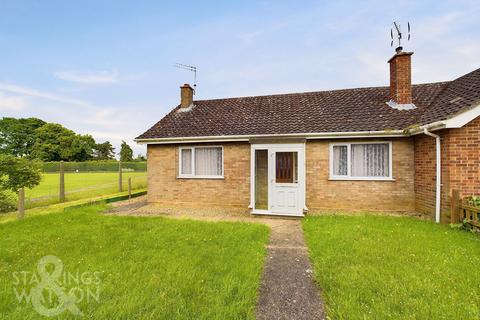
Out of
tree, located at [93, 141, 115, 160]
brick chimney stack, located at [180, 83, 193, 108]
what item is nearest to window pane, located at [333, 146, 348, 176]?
brick chimney stack, located at [180, 83, 193, 108]

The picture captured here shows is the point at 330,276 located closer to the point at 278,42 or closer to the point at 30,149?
the point at 278,42

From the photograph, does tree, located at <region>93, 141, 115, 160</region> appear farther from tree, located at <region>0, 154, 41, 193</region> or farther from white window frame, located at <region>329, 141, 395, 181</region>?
white window frame, located at <region>329, 141, 395, 181</region>

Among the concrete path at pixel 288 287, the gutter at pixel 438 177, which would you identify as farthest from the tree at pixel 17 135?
the gutter at pixel 438 177

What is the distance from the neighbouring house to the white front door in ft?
0.12

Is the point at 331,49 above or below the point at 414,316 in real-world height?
above

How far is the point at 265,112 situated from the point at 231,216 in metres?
5.48

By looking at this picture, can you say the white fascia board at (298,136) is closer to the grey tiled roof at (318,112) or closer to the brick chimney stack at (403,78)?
the grey tiled roof at (318,112)

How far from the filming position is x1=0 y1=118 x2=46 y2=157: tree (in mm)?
64562

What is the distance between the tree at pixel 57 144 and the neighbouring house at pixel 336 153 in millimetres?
65606

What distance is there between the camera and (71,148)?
61.8 metres

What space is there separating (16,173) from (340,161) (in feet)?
40.3

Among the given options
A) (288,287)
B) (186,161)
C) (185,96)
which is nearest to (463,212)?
(288,287)

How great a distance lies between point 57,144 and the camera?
61469 mm

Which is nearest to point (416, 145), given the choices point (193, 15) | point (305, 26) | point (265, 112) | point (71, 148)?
point (265, 112)
